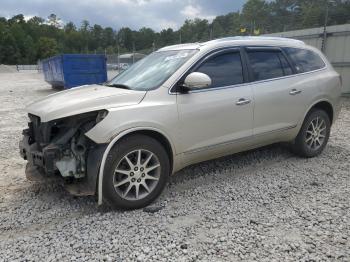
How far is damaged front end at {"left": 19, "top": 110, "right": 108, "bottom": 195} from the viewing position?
3.53m

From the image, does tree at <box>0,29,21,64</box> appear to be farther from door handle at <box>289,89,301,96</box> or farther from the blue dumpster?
door handle at <box>289,89,301,96</box>

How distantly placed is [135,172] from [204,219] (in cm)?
88

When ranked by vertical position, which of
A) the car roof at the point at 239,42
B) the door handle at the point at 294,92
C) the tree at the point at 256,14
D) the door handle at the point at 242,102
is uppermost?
→ the tree at the point at 256,14

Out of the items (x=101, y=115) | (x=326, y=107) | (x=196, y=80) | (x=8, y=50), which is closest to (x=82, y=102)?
(x=101, y=115)

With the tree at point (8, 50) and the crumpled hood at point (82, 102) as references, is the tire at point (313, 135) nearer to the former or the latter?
the crumpled hood at point (82, 102)

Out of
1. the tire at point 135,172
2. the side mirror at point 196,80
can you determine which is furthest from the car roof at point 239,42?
the tire at point 135,172

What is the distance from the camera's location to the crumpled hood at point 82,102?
3.55 metres

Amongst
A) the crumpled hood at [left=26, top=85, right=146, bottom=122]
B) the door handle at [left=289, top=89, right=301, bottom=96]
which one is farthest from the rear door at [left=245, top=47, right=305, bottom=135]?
the crumpled hood at [left=26, top=85, right=146, bottom=122]

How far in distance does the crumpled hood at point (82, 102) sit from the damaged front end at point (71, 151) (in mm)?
78

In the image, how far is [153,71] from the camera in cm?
441

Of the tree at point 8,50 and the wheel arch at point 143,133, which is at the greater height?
the tree at point 8,50

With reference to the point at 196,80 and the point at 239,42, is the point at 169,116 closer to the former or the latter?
the point at 196,80

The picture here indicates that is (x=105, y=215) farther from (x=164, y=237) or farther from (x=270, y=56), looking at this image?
(x=270, y=56)

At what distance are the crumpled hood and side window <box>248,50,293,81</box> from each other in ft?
5.54
